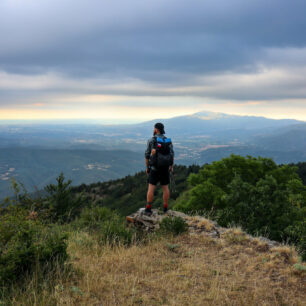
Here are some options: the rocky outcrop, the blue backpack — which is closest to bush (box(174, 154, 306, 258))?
the rocky outcrop

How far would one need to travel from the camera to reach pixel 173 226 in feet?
23.3

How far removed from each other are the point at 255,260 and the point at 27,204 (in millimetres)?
6479

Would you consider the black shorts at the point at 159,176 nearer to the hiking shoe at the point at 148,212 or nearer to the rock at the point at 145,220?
the hiking shoe at the point at 148,212

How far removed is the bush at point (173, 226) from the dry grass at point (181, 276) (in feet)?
1.89

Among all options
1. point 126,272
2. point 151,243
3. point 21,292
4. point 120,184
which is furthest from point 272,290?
point 120,184

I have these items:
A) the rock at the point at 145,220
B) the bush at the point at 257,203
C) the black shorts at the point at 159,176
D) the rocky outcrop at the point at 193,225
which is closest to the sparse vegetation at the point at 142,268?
the rocky outcrop at the point at 193,225

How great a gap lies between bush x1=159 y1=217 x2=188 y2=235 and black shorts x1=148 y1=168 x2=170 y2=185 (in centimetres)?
132

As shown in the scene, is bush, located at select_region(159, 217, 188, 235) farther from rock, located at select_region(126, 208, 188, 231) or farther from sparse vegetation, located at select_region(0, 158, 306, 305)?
rock, located at select_region(126, 208, 188, 231)

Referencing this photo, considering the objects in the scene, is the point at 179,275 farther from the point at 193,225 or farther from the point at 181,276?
the point at 193,225

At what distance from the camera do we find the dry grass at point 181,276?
3.65m

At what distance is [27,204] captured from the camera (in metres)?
7.08

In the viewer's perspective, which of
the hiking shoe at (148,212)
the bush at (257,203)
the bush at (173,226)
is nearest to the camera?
the bush at (173,226)

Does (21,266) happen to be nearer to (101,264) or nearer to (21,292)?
(21,292)

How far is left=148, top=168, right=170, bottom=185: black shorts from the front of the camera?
7855mm
